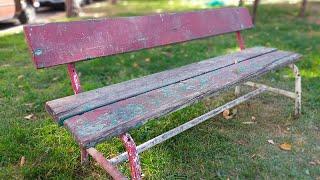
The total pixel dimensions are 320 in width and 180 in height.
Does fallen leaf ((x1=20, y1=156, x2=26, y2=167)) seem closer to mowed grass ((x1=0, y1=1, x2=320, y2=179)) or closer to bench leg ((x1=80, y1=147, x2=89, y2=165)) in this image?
mowed grass ((x1=0, y1=1, x2=320, y2=179))

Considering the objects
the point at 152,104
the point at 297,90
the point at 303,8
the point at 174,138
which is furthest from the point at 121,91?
A: the point at 303,8

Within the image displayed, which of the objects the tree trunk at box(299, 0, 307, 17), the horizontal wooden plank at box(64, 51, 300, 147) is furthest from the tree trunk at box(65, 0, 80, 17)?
the horizontal wooden plank at box(64, 51, 300, 147)

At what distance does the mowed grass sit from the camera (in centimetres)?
283

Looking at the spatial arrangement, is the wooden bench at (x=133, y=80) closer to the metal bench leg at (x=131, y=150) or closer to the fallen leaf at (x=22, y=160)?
the metal bench leg at (x=131, y=150)

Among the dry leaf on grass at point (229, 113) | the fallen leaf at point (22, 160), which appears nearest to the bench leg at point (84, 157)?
the fallen leaf at point (22, 160)

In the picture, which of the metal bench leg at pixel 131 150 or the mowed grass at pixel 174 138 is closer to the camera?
the metal bench leg at pixel 131 150

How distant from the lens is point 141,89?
271 cm

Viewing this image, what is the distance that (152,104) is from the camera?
244 centimetres

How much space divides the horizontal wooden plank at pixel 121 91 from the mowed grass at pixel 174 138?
0.54 meters

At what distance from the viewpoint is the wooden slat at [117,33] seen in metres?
2.61

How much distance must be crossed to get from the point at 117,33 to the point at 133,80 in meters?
0.42

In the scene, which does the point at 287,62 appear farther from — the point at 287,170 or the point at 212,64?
the point at 287,170

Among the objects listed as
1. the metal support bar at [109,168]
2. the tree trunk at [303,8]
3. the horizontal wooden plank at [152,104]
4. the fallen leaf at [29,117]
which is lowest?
the fallen leaf at [29,117]

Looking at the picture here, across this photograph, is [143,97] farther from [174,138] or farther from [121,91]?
[174,138]
